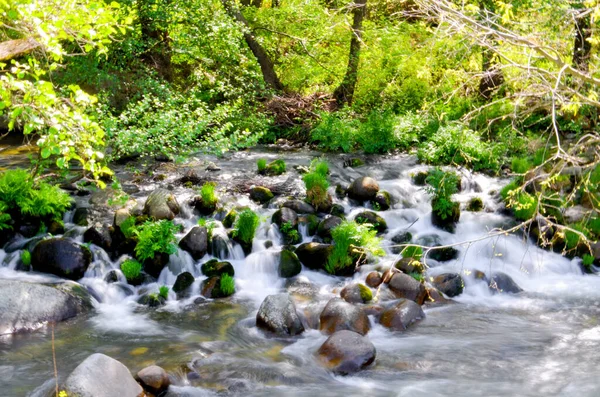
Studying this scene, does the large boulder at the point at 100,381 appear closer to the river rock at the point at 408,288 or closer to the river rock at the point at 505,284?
the river rock at the point at 408,288

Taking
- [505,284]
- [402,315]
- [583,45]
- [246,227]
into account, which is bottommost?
[505,284]

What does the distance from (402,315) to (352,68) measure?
10683 millimetres

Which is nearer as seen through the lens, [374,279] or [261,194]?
[374,279]

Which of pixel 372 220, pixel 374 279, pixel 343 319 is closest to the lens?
pixel 343 319

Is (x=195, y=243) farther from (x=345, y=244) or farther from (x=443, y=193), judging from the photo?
(x=443, y=193)

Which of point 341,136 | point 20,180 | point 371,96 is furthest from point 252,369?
point 371,96

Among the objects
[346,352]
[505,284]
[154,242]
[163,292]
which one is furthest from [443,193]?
[163,292]

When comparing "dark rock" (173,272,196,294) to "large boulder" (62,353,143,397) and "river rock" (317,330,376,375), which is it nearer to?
"river rock" (317,330,376,375)

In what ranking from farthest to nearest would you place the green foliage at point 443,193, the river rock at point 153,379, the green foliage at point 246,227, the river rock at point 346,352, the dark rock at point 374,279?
the green foliage at point 443,193 < the green foliage at point 246,227 < the dark rock at point 374,279 < the river rock at point 346,352 < the river rock at point 153,379

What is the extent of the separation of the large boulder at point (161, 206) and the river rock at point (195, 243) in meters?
0.80

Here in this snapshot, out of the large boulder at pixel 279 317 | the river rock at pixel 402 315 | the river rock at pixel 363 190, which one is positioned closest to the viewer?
the large boulder at pixel 279 317

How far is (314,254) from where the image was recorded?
9.52 meters

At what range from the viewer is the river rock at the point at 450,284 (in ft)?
29.5

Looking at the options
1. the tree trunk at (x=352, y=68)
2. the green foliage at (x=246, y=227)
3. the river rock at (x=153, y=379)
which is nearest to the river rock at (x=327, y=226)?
the green foliage at (x=246, y=227)
